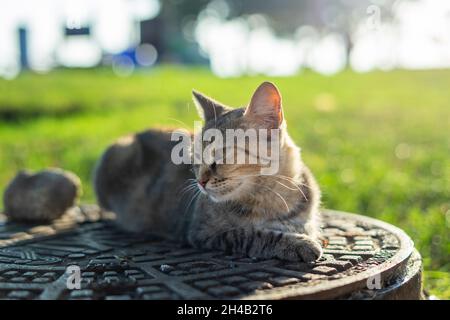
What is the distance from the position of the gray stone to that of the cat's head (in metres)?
1.40

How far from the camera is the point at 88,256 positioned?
121 inches

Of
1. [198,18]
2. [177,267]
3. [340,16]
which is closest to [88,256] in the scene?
[177,267]

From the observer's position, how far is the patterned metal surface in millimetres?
2355

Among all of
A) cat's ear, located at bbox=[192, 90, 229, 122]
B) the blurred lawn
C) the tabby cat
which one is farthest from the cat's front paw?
the blurred lawn

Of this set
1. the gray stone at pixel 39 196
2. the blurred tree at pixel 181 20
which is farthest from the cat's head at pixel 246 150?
the blurred tree at pixel 181 20

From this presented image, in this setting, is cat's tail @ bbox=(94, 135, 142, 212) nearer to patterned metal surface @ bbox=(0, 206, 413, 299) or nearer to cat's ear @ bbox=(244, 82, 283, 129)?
patterned metal surface @ bbox=(0, 206, 413, 299)

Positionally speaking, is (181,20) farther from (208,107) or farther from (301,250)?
(301,250)

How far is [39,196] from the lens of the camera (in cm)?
402

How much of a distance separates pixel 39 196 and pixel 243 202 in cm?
165

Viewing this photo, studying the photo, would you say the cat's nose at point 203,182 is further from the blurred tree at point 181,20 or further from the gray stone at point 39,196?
the blurred tree at point 181,20

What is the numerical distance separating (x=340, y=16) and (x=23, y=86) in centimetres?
2023

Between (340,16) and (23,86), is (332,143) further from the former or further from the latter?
(340,16)

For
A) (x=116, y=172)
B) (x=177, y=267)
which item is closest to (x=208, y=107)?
(x=177, y=267)

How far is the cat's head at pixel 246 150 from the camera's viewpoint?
2.93 m
